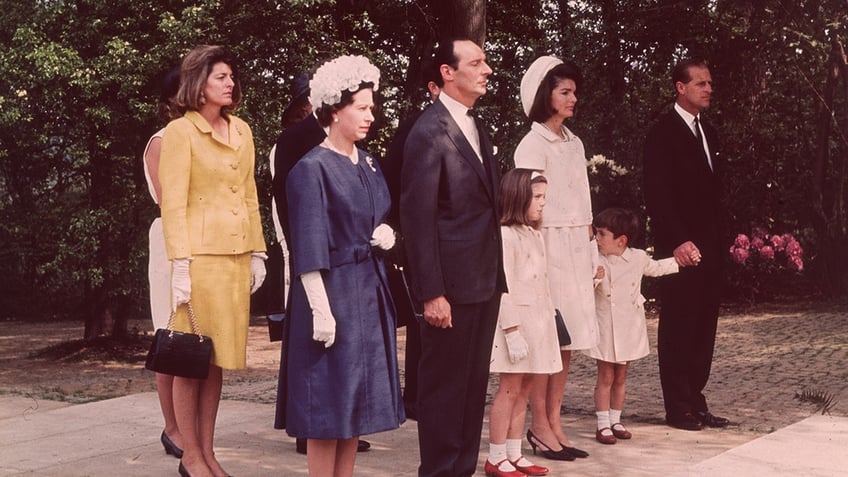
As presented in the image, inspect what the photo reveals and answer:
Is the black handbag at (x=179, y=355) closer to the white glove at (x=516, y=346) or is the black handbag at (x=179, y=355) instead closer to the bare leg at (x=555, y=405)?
the white glove at (x=516, y=346)

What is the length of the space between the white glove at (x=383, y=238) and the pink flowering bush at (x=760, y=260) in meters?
15.8

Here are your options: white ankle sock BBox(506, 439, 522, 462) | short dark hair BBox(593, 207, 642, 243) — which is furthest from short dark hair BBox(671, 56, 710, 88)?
white ankle sock BBox(506, 439, 522, 462)

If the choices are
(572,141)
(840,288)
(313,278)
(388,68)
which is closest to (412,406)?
(572,141)

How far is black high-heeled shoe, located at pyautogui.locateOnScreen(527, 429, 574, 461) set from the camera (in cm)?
606

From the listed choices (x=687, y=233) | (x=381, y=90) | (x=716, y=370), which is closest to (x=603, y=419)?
(x=687, y=233)

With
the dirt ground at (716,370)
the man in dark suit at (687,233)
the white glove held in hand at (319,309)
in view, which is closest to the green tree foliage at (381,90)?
the dirt ground at (716,370)

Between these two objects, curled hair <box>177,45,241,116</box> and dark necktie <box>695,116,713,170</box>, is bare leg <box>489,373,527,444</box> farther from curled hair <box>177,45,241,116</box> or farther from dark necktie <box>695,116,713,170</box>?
dark necktie <box>695,116,713,170</box>

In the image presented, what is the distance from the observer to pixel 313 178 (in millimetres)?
4340

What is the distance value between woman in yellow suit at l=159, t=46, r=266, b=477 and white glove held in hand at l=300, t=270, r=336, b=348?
3.88ft

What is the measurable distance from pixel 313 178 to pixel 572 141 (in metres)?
2.50

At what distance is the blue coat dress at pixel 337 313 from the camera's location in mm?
4328

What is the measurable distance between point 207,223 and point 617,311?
2.75 m

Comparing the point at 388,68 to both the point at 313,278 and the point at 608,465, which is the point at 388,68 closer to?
the point at 608,465

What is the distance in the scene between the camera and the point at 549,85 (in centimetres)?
628
